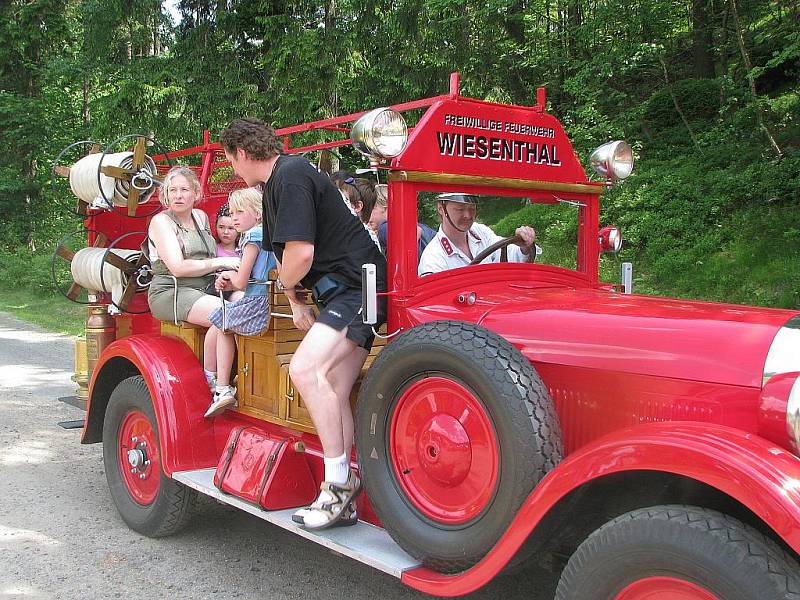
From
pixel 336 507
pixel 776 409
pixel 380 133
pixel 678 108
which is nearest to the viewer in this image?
pixel 776 409

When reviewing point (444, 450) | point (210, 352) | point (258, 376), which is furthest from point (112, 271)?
point (444, 450)

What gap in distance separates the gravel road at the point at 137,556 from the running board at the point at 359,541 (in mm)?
429

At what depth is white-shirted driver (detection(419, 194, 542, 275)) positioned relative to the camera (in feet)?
11.4

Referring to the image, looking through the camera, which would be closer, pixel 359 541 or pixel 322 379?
pixel 359 541

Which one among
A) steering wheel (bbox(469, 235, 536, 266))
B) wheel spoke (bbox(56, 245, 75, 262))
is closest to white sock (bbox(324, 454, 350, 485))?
steering wheel (bbox(469, 235, 536, 266))

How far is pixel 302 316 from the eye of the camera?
132 inches

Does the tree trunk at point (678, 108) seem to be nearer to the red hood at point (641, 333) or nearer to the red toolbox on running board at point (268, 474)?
the red hood at point (641, 333)

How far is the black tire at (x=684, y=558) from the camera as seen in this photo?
1.89 metres

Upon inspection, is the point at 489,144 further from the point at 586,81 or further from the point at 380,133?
the point at 586,81

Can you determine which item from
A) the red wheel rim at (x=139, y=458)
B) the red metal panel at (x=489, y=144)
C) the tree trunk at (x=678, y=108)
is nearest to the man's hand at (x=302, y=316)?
the red metal panel at (x=489, y=144)

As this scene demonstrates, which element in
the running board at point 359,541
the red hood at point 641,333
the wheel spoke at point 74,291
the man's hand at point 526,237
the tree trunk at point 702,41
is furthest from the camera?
the tree trunk at point 702,41

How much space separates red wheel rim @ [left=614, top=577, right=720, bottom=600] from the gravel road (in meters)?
1.32

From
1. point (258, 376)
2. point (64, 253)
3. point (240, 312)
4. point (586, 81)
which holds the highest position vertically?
point (586, 81)

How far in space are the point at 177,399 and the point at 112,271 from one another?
1.40m
